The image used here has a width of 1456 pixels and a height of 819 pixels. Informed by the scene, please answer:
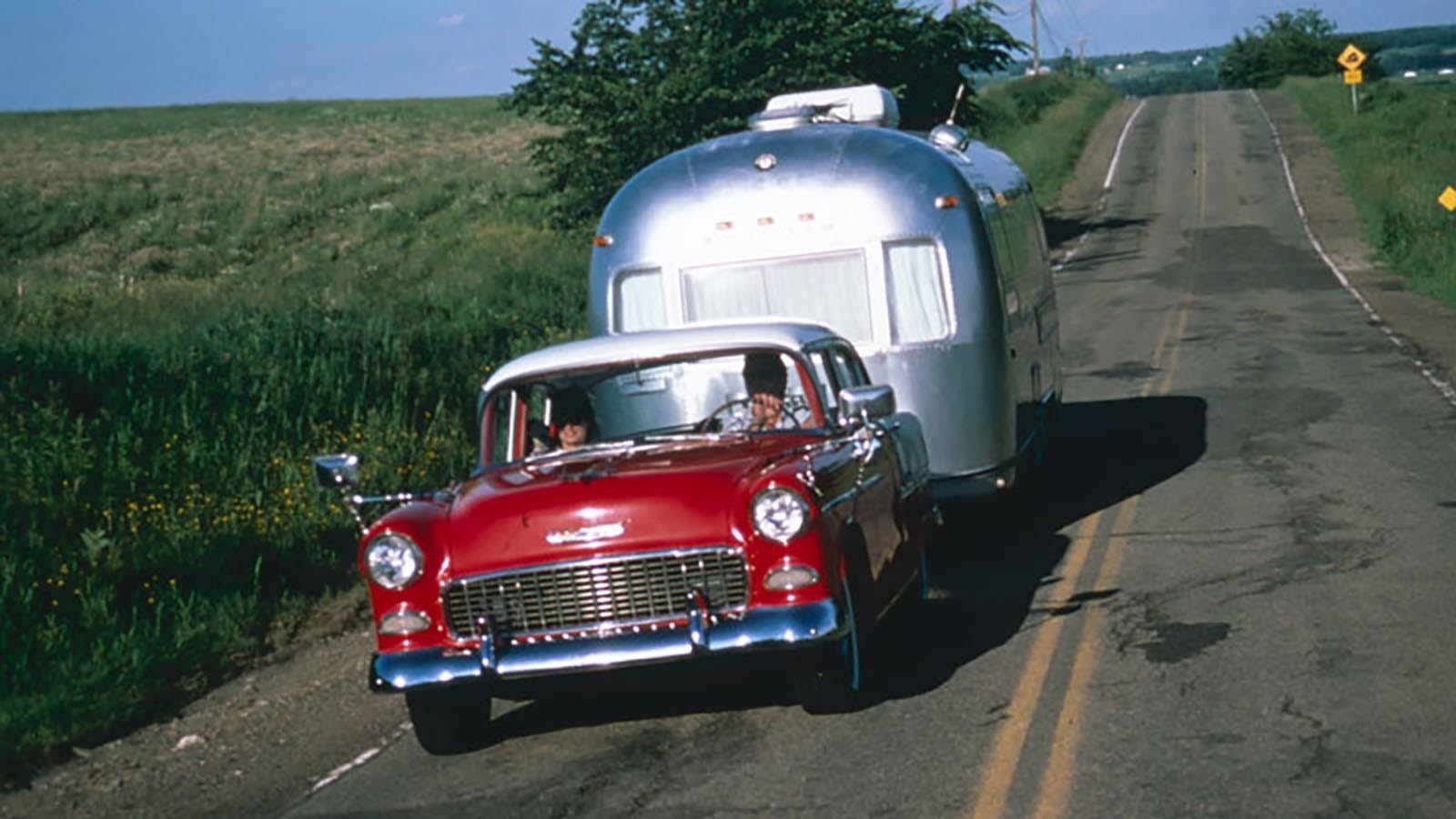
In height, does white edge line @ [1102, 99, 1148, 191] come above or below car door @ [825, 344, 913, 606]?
below

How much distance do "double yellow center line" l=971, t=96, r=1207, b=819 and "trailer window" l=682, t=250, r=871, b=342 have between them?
6.80 feet

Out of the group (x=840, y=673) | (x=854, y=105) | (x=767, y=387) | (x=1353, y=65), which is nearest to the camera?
(x=840, y=673)

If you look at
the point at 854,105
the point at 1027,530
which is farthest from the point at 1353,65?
the point at 1027,530

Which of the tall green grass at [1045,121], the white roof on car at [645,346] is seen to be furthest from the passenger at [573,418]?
the tall green grass at [1045,121]

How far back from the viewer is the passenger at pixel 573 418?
8719 mm

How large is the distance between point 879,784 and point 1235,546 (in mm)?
5134

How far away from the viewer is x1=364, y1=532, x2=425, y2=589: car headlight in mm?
7418

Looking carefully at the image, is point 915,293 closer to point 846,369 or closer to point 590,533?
point 846,369

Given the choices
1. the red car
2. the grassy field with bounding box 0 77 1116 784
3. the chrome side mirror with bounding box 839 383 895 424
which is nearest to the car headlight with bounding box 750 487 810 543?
the red car

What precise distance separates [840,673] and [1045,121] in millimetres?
74625

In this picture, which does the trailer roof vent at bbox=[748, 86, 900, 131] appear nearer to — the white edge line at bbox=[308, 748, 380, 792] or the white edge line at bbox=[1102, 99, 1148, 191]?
the white edge line at bbox=[308, 748, 380, 792]

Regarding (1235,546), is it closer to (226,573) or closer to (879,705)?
(879,705)

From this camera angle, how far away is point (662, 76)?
30531 mm

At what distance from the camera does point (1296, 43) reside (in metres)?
113
